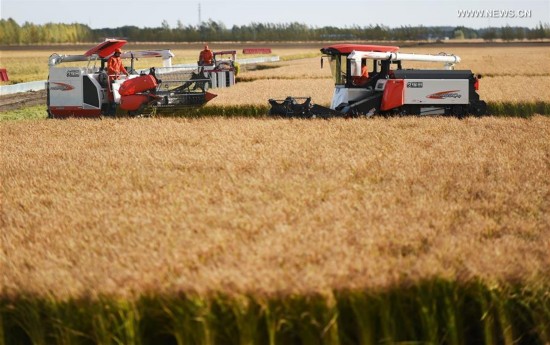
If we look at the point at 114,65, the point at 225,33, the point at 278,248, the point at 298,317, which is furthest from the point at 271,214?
the point at 225,33

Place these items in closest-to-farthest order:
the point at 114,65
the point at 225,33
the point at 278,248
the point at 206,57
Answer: the point at 278,248
the point at 114,65
the point at 206,57
the point at 225,33

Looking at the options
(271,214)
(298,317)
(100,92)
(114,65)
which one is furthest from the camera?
(114,65)

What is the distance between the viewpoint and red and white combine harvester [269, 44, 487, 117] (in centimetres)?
1598

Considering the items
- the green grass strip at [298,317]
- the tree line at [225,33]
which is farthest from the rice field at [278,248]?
the tree line at [225,33]

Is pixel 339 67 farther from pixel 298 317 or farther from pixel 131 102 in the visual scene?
pixel 298 317

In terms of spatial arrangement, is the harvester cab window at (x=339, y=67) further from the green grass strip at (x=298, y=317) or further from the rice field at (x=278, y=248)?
the green grass strip at (x=298, y=317)

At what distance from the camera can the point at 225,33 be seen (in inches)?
3957

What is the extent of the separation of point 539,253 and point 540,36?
325 feet

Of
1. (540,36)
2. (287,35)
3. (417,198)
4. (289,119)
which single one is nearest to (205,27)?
(287,35)

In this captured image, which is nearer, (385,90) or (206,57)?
(385,90)

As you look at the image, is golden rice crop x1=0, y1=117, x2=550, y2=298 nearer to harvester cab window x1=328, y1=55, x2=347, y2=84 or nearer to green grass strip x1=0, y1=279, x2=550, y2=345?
green grass strip x1=0, y1=279, x2=550, y2=345

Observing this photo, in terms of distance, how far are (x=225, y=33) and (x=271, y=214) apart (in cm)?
9625

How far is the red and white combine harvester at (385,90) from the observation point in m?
16.0

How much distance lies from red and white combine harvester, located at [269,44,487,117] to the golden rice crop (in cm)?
362
